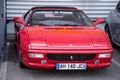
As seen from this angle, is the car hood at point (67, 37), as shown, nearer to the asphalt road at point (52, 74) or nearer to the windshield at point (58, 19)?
the windshield at point (58, 19)

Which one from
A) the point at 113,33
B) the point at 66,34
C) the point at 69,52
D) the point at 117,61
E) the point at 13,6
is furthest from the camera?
the point at 13,6

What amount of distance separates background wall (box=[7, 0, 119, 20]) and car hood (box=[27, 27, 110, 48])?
4.42 metres

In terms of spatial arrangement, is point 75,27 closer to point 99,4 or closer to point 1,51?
point 1,51

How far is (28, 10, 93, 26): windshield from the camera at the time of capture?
23.2ft

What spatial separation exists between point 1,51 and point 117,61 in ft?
8.92

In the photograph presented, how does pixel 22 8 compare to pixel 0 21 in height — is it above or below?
below

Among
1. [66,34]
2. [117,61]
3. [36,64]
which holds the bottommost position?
[117,61]

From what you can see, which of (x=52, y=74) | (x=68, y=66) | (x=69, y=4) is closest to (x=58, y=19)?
(x=52, y=74)

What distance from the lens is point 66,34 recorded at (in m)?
6.38

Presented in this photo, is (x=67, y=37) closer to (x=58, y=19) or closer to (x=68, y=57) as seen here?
(x=68, y=57)

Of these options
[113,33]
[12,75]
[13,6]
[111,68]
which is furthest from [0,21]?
[13,6]

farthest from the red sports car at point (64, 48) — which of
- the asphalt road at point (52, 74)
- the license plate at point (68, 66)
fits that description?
the asphalt road at point (52, 74)

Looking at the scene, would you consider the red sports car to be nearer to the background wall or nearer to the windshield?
the windshield

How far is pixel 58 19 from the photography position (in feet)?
23.6
